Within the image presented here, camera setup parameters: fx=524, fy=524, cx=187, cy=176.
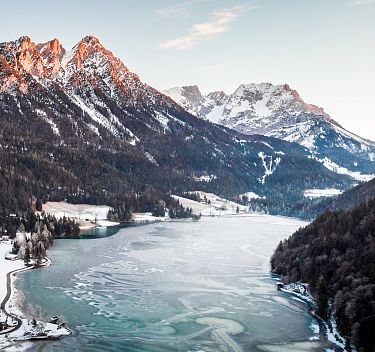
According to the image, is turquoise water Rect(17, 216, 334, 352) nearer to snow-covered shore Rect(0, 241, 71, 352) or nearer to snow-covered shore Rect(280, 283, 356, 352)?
snow-covered shore Rect(280, 283, 356, 352)

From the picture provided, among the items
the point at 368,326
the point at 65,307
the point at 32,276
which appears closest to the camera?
the point at 368,326

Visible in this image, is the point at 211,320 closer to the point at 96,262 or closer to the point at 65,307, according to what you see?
the point at 65,307

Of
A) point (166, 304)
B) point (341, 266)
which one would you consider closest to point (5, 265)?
point (166, 304)

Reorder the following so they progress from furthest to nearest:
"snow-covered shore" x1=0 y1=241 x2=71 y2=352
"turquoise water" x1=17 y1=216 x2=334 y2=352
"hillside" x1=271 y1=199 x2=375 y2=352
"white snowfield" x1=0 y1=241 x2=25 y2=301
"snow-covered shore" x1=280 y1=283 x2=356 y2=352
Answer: "white snowfield" x1=0 y1=241 x2=25 y2=301 < "hillside" x1=271 y1=199 x2=375 y2=352 < "snow-covered shore" x1=280 y1=283 x2=356 y2=352 < "turquoise water" x1=17 y1=216 x2=334 y2=352 < "snow-covered shore" x1=0 y1=241 x2=71 y2=352

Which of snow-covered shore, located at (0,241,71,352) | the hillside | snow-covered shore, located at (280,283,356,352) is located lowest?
snow-covered shore, located at (0,241,71,352)

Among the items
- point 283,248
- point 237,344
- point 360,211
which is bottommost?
point 237,344

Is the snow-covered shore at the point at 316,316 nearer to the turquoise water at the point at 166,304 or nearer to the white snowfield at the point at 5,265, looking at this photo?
the turquoise water at the point at 166,304

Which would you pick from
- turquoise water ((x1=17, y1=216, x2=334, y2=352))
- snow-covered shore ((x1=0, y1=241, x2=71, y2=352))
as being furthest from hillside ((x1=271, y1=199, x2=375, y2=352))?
snow-covered shore ((x1=0, y1=241, x2=71, y2=352))

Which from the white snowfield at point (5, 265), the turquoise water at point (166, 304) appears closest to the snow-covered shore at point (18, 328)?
the turquoise water at point (166, 304)

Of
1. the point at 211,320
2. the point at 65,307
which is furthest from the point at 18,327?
the point at 211,320
